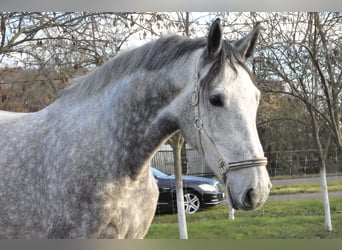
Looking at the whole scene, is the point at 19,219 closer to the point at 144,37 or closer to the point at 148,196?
the point at 148,196

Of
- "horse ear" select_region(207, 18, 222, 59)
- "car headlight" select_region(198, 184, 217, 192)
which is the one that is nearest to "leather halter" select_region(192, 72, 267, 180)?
"horse ear" select_region(207, 18, 222, 59)

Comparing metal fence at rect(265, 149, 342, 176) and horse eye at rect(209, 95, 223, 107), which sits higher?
horse eye at rect(209, 95, 223, 107)

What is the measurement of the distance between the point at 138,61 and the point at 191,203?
173 centimetres

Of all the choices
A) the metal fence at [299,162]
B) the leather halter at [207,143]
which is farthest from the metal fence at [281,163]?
the leather halter at [207,143]

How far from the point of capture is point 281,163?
9.97ft

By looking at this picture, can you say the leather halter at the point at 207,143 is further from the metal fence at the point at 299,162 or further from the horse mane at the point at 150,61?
the metal fence at the point at 299,162

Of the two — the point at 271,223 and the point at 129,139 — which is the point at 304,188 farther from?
the point at 129,139

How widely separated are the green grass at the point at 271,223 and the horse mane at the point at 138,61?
5.05ft

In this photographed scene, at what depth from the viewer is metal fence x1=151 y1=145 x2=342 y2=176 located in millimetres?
2929

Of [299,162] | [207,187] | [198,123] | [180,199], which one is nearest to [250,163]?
[198,123]

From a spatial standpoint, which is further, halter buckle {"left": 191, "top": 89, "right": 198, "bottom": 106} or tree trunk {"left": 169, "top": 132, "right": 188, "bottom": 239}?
tree trunk {"left": 169, "top": 132, "right": 188, "bottom": 239}

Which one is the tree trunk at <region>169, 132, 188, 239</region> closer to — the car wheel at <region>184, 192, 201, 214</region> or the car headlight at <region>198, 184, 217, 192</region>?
the car wheel at <region>184, 192, 201, 214</region>

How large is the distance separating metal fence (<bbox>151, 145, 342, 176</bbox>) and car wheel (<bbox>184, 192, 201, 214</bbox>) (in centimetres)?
19
